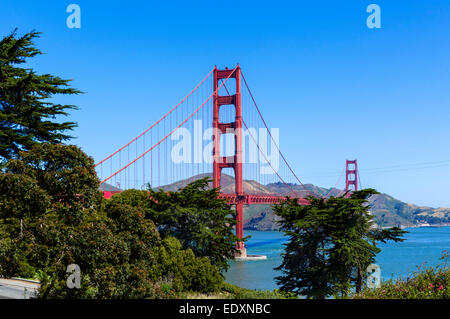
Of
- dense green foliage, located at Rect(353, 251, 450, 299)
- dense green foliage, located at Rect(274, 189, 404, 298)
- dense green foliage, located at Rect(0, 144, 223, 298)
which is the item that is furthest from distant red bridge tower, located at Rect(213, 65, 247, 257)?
dense green foliage, located at Rect(353, 251, 450, 299)

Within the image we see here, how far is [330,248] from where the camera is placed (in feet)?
106

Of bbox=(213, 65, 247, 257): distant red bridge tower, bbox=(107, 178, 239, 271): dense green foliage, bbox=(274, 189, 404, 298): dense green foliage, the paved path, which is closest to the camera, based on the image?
the paved path

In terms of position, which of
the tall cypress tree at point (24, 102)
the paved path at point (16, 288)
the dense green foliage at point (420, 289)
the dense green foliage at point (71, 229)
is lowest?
the paved path at point (16, 288)

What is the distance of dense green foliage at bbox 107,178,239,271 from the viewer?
39.8 metres

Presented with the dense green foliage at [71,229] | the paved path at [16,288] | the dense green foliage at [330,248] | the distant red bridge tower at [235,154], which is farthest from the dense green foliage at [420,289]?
the distant red bridge tower at [235,154]

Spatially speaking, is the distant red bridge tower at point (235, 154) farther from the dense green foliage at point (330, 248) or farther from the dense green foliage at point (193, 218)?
the dense green foliage at point (330, 248)

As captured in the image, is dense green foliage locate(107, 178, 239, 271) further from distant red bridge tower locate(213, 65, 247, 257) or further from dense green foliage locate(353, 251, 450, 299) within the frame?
distant red bridge tower locate(213, 65, 247, 257)

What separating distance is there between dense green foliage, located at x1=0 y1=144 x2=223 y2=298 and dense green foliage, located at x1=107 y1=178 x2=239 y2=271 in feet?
63.8

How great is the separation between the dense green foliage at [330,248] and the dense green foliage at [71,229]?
14639 millimetres

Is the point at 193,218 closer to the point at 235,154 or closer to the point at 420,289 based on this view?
the point at 420,289

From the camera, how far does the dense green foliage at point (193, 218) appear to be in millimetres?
39812

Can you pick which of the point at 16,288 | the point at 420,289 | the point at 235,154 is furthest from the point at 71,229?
the point at 235,154
